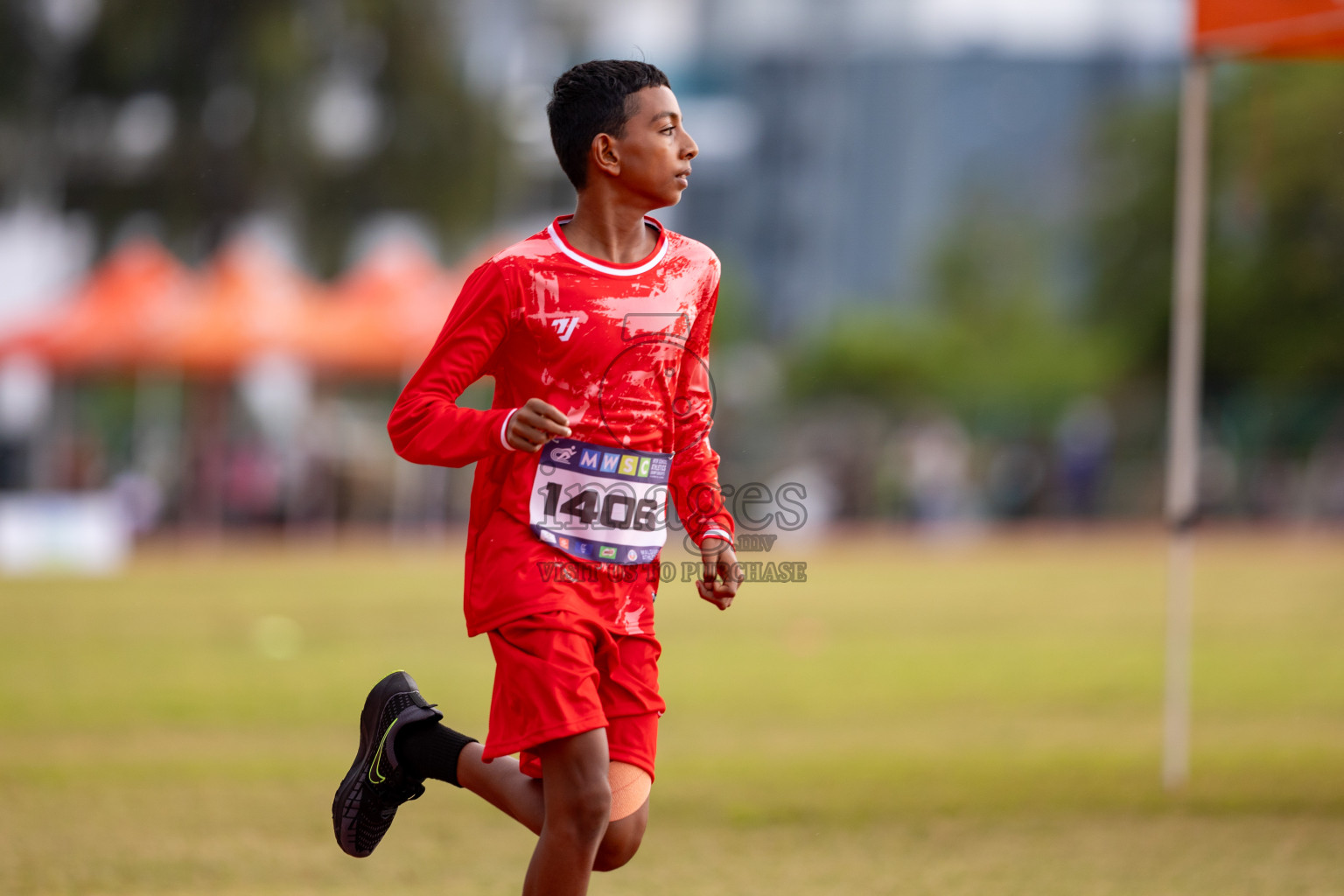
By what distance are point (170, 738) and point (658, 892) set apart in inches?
157

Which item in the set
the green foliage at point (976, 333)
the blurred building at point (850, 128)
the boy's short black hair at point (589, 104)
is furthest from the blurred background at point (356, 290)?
the blurred building at point (850, 128)

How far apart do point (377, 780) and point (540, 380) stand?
123 centimetres

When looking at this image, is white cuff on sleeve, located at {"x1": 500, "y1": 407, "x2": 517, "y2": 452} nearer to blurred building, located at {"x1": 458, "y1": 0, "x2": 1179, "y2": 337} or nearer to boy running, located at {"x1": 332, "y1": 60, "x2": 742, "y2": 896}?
boy running, located at {"x1": 332, "y1": 60, "x2": 742, "y2": 896}

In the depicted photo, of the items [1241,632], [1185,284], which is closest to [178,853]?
[1185,284]

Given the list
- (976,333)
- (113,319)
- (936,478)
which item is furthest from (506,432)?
(976,333)

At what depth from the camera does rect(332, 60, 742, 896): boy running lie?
3447 mm

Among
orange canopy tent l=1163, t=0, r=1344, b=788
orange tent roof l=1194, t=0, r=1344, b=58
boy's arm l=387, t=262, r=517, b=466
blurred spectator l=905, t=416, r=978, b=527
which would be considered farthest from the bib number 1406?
blurred spectator l=905, t=416, r=978, b=527

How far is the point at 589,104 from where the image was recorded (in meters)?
3.73

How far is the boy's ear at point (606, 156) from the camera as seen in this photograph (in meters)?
A: 3.69

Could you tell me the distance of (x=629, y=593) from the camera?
3.67 m

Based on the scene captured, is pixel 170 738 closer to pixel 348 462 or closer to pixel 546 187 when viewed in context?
pixel 348 462

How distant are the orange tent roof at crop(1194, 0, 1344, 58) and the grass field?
3.21 m

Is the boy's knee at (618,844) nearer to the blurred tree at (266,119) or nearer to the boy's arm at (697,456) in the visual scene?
the boy's arm at (697,456)

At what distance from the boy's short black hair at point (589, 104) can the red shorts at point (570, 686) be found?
42.3 inches
